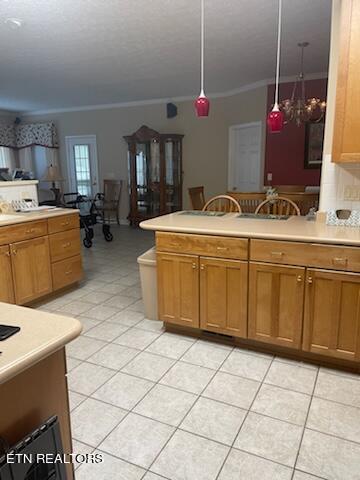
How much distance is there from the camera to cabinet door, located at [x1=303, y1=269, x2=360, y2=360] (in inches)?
81.7

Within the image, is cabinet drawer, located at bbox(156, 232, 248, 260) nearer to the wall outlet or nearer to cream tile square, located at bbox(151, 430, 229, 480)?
the wall outlet

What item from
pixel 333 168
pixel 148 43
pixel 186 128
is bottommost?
pixel 333 168

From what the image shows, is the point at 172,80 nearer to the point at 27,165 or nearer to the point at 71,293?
the point at 71,293

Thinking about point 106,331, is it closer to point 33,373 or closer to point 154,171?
point 33,373

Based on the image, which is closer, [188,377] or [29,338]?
[29,338]

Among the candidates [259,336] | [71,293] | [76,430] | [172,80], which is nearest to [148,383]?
[76,430]

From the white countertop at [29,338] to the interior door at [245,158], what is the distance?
206 inches

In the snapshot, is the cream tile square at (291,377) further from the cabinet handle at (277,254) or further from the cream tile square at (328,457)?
the cabinet handle at (277,254)

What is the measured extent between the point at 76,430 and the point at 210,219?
1731 mm

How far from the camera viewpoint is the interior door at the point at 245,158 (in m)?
5.89

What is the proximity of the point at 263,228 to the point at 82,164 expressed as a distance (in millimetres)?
6554

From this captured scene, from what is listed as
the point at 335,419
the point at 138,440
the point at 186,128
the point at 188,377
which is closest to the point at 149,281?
the point at 188,377

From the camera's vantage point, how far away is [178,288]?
262 centimetres

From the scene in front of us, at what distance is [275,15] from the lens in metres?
3.09
